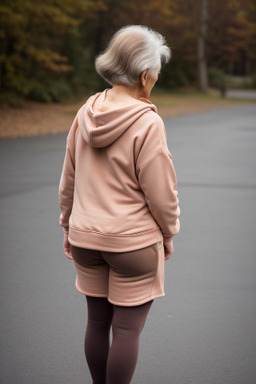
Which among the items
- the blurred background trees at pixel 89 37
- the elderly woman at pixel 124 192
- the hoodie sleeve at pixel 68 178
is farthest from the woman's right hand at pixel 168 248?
the blurred background trees at pixel 89 37

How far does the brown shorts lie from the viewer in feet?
7.54

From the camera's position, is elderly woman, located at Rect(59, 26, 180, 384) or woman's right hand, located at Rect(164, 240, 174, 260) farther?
woman's right hand, located at Rect(164, 240, 174, 260)

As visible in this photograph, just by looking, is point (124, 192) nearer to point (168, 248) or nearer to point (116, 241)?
point (116, 241)

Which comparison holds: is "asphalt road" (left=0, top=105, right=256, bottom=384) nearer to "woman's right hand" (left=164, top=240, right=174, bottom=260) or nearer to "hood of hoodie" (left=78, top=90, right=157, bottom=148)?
"woman's right hand" (left=164, top=240, right=174, bottom=260)

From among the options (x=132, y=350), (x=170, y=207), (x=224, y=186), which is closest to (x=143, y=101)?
(x=170, y=207)

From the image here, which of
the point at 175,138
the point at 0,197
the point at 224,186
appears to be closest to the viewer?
the point at 0,197

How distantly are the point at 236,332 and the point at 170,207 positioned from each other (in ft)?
5.54

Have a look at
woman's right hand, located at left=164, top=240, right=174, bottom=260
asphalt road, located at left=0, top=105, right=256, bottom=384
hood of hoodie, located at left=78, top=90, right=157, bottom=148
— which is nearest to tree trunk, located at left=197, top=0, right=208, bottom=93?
asphalt road, located at left=0, top=105, right=256, bottom=384

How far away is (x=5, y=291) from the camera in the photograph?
4.35 metres

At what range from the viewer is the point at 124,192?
2.27 metres

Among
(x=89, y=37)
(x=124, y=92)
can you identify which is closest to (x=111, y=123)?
(x=124, y=92)

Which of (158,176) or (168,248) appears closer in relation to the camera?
(158,176)

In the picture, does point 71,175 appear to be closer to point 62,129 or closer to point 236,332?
point 236,332

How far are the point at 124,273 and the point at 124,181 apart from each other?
0.37m
